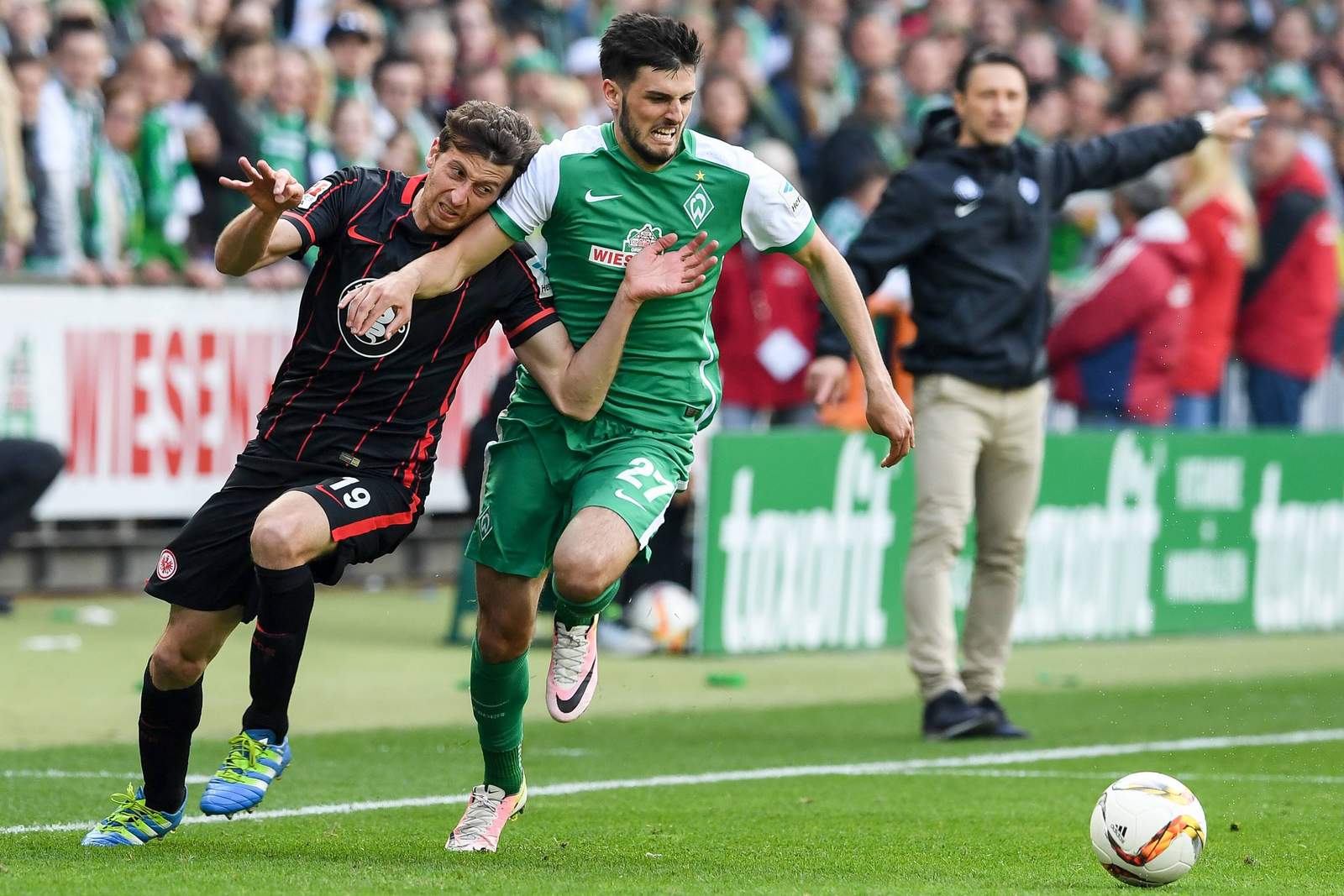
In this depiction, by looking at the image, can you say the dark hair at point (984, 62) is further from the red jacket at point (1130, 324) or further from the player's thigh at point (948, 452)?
the red jacket at point (1130, 324)

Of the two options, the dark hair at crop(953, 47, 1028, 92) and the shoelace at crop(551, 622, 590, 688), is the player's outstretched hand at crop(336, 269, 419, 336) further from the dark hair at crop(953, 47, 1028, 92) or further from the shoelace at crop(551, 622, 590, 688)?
the dark hair at crop(953, 47, 1028, 92)

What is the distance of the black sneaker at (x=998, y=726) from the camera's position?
30.7 feet

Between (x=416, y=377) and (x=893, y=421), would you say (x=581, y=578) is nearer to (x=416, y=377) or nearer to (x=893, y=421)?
(x=416, y=377)

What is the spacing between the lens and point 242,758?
6.09 metres

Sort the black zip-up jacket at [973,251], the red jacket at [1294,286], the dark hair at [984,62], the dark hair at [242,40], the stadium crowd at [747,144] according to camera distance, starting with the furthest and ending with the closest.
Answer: the red jacket at [1294,286]
the dark hair at [242,40]
the stadium crowd at [747,144]
the black zip-up jacket at [973,251]
the dark hair at [984,62]

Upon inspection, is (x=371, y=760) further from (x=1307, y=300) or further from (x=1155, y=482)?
(x=1307, y=300)

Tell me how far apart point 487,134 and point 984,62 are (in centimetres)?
350

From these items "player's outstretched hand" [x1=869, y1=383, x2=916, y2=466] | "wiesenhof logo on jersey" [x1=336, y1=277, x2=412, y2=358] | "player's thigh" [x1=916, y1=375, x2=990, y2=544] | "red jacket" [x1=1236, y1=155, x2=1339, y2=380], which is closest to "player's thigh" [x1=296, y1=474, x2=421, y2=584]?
"wiesenhof logo on jersey" [x1=336, y1=277, x2=412, y2=358]

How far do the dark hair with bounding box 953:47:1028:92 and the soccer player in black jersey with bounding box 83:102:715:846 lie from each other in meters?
3.12

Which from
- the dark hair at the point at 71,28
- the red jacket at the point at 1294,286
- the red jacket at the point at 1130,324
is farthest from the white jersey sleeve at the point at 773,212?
the red jacket at the point at 1294,286

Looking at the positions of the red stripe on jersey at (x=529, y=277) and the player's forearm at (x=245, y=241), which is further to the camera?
the red stripe on jersey at (x=529, y=277)

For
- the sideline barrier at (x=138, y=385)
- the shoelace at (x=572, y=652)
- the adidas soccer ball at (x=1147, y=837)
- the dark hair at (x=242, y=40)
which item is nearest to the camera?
the adidas soccer ball at (x=1147, y=837)

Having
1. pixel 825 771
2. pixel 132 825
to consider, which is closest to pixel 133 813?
pixel 132 825

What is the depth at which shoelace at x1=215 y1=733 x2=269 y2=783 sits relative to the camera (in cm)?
604
